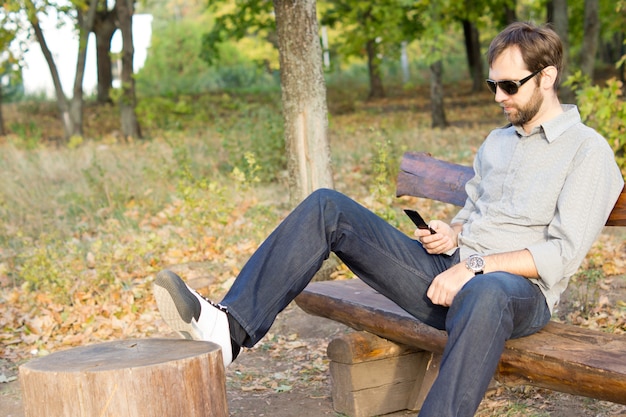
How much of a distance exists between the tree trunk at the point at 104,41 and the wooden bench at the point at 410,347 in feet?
48.6

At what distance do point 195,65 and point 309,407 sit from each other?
114ft

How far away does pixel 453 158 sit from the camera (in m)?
10.7

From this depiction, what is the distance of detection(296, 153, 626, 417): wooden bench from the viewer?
9.55ft

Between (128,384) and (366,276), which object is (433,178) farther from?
(128,384)

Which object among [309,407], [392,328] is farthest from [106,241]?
[392,328]

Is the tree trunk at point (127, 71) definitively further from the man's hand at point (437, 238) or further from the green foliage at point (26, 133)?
the man's hand at point (437, 238)

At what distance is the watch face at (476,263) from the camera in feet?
10.1

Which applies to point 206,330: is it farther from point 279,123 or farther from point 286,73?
point 279,123

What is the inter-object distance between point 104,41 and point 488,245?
17622mm

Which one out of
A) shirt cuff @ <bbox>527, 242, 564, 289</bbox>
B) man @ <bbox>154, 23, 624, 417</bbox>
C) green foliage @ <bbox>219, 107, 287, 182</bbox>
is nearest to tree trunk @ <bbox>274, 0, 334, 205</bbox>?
man @ <bbox>154, 23, 624, 417</bbox>

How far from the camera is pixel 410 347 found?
410cm

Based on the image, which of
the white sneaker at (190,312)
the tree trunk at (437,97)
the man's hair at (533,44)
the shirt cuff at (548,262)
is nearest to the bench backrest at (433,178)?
the man's hair at (533,44)

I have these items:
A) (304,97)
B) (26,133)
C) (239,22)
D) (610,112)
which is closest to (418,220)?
(304,97)

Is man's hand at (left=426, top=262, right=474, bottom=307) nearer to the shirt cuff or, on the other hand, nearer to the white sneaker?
the shirt cuff
